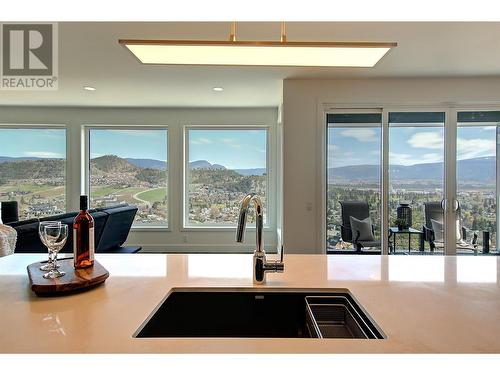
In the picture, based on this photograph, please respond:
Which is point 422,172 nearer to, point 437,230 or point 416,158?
point 416,158

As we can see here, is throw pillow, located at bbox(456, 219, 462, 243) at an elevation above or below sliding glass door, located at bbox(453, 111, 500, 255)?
below

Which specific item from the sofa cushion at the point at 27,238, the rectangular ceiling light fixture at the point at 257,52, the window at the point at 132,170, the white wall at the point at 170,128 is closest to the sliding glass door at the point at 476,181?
the white wall at the point at 170,128

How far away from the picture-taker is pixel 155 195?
19.4ft

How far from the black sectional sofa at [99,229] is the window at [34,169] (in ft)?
6.85

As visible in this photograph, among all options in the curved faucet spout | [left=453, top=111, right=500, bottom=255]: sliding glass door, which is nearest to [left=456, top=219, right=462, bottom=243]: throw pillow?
[left=453, top=111, right=500, bottom=255]: sliding glass door

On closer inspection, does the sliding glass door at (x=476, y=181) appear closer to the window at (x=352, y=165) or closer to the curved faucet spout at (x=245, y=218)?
the window at (x=352, y=165)

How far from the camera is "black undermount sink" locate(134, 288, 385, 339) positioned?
1233 mm

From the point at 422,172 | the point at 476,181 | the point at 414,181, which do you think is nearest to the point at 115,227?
the point at 414,181

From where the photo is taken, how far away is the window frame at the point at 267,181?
580cm

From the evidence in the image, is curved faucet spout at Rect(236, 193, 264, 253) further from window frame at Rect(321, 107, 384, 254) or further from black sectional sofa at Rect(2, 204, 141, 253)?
window frame at Rect(321, 107, 384, 254)

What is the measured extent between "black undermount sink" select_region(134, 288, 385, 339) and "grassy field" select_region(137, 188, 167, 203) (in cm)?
484

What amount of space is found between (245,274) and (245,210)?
1.19ft
